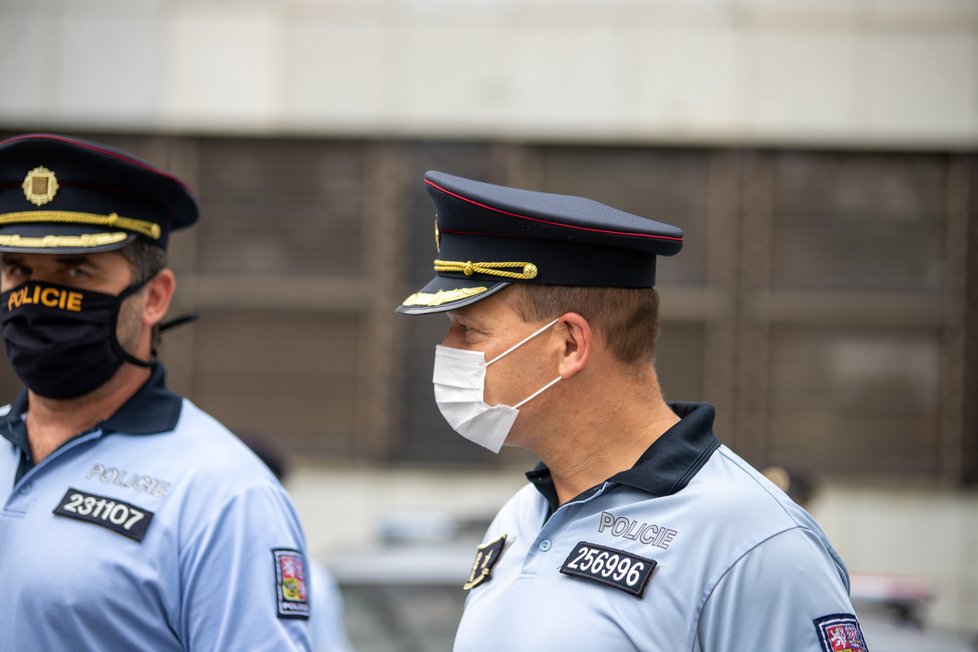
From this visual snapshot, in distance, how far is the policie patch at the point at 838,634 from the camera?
1928mm

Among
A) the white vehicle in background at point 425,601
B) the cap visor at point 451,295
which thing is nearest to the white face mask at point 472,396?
the cap visor at point 451,295

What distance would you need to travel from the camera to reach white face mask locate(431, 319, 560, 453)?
237 cm

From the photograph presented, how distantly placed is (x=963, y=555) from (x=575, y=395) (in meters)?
6.91

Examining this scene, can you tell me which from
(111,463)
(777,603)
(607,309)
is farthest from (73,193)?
(777,603)

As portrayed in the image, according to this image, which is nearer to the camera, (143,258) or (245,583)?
(245,583)

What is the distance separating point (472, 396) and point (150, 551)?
2.50 feet

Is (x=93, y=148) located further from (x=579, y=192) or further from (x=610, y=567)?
(x=579, y=192)

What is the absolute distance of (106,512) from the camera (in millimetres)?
2568

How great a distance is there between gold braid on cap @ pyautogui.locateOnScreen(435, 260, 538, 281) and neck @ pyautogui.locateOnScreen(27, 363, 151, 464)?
911mm

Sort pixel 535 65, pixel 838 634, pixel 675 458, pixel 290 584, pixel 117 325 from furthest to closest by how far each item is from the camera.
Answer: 1. pixel 535 65
2. pixel 117 325
3. pixel 290 584
4. pixel 675 458
5. pixel 838 634

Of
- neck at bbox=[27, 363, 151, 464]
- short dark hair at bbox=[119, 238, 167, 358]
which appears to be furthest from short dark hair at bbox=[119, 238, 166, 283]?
neck at bbox=[27, 363, 151, 464]

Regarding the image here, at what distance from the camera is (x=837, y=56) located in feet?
27.4

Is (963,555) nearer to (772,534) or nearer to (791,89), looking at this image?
(791,89)

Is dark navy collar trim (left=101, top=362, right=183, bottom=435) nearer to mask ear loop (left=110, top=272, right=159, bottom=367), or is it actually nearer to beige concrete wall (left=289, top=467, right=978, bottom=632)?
mask ear loop (left=110, top=272, right=159, bottom=367)
